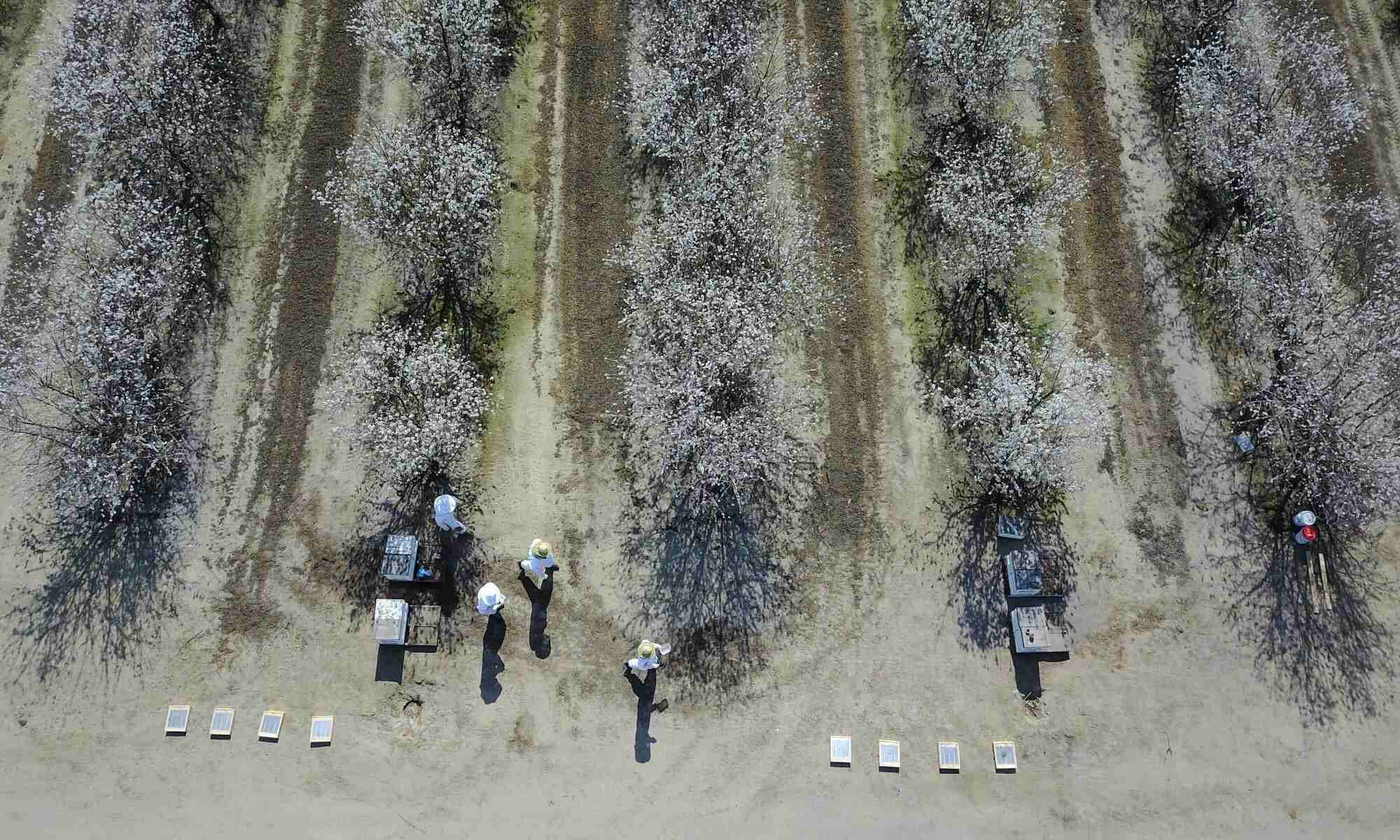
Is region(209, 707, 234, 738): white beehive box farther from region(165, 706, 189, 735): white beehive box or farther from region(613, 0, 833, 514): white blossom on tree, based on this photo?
region(613, 0, 833, 514): white blossom on tree

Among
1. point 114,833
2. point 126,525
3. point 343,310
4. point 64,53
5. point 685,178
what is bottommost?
point 114,833

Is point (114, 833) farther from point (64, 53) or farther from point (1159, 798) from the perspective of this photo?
point (1159, 798)

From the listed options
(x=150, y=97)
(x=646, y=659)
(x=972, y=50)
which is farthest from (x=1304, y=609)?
(x=150, y=97)

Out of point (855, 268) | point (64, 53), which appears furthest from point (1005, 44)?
point (64, 53)

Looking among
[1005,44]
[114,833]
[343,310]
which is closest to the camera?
[114,833]

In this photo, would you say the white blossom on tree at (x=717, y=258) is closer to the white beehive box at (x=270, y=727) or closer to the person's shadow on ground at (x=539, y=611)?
the person's shadow on ground at (x=539, y=611)

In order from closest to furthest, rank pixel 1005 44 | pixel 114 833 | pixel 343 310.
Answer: pixel 114 833 → pixel 343 310 → pixel 1005 44
